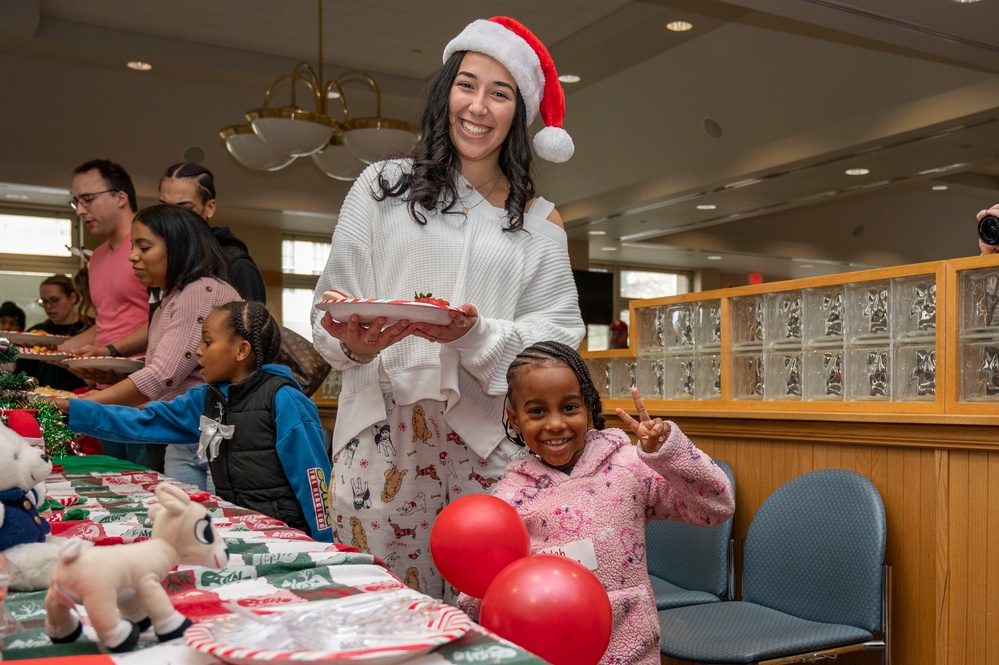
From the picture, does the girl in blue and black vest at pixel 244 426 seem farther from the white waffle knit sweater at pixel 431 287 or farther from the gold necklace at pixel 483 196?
the gold necklace at pixel 483 196

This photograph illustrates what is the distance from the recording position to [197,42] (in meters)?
8.10

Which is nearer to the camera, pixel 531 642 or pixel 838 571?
pixel 531 642

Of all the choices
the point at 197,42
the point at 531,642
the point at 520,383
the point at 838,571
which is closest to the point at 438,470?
the point at 520,383

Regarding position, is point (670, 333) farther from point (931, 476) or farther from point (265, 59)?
point (265, 59)

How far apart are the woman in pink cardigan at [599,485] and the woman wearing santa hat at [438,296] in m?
0.07

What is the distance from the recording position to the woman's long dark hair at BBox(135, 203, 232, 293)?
2.74m

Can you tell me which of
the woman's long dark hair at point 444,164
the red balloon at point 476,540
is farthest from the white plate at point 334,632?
the woman's long dark hair at point 444,164

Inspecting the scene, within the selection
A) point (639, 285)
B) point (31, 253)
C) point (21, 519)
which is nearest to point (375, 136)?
point (21, 519)

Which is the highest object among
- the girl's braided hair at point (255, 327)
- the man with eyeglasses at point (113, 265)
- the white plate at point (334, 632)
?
the man with eyeglasses at point (113, 265)

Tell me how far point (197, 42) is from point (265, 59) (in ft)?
1.97

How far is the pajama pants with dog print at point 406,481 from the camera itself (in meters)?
1.74

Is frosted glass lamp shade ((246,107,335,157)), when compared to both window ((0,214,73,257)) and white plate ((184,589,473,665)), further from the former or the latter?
window ((0,214,73,257))

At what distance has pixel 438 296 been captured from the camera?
1768 mm

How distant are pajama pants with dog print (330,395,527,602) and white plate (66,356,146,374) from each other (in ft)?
3.89
